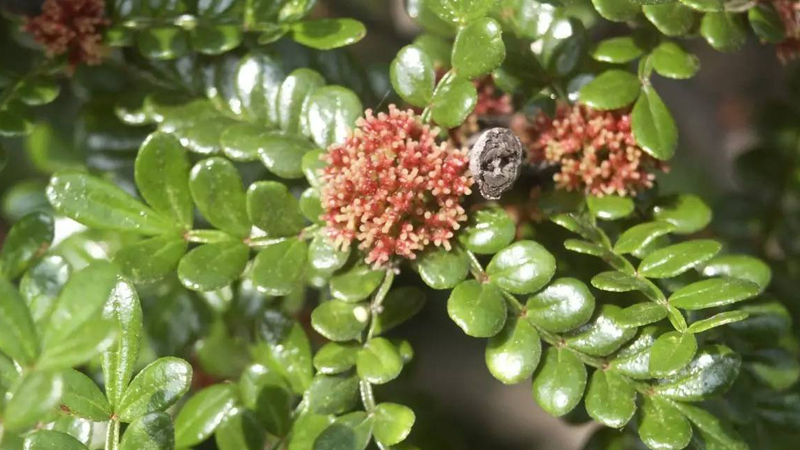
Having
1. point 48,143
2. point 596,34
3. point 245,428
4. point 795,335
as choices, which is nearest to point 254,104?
point 245,428

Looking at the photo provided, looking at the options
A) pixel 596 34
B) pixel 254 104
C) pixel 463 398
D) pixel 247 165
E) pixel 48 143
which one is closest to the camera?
pixel 254 104

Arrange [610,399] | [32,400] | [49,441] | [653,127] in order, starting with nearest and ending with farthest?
[32,400] → [49,441] → [610,399] → [653,127]

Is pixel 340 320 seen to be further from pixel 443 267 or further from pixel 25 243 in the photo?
pixel 25 243

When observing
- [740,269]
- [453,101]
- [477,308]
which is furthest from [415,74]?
[740,269]

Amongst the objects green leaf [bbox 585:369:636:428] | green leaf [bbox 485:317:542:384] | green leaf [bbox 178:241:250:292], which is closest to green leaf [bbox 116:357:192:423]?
green leaf [bbox 178:241:250:292]

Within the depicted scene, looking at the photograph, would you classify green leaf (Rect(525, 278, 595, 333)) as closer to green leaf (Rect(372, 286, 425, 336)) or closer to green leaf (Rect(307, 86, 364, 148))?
green leaf (Rect(372, 286, 425, 336))

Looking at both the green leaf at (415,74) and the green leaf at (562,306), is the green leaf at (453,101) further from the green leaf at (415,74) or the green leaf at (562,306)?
the green leaf at (562,306)

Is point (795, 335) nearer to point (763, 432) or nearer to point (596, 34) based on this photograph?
point (763, 432)
